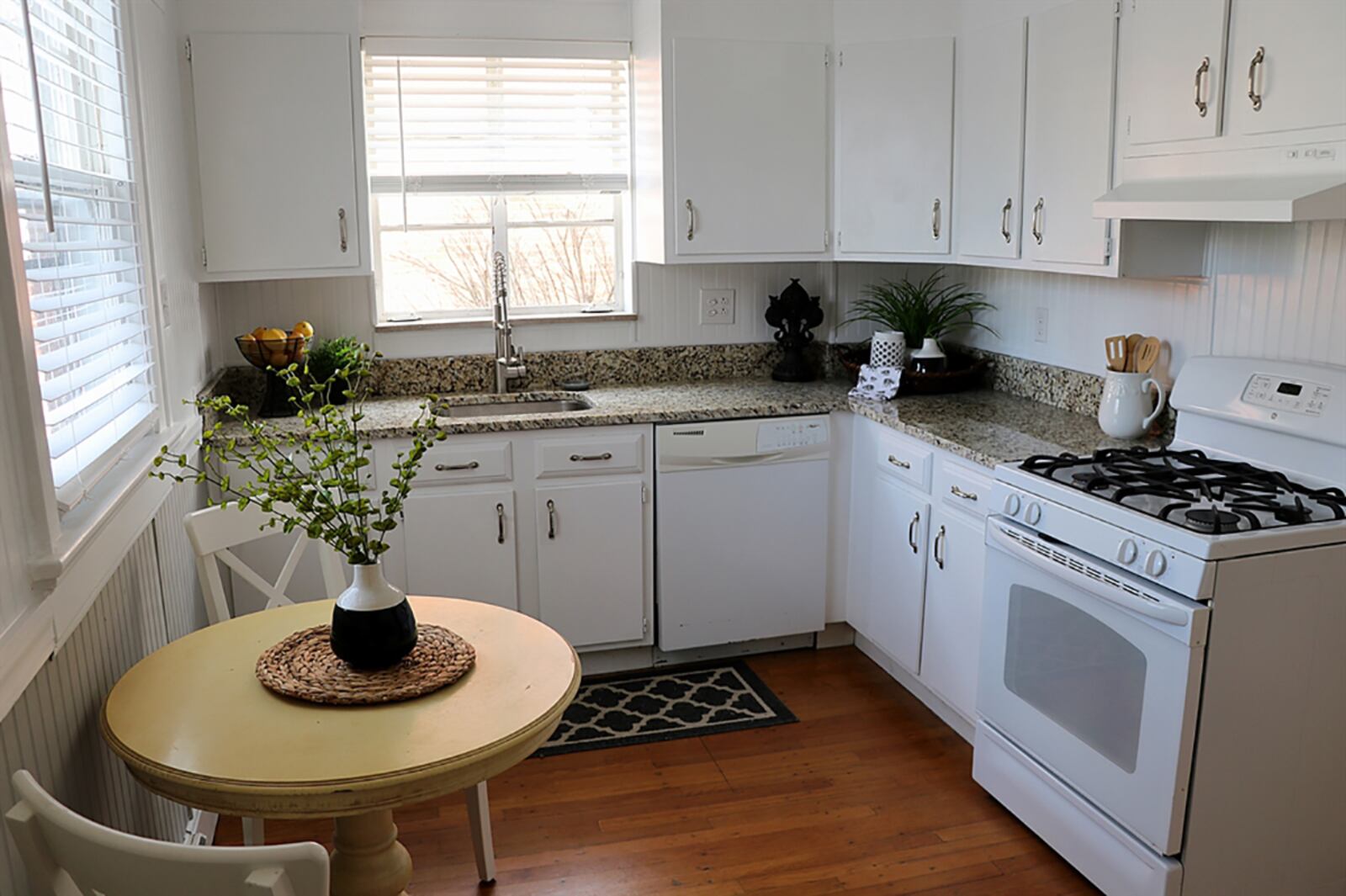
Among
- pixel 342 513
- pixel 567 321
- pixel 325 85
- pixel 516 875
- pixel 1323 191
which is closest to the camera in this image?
pixel 342 513

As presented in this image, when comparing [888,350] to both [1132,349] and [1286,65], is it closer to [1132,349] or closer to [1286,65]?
[1132,349]

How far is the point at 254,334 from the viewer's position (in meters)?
3.41

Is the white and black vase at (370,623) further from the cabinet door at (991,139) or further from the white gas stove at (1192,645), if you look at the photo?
the cabinet door at (991,139)

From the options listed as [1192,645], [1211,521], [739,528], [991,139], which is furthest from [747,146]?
[1192,645]

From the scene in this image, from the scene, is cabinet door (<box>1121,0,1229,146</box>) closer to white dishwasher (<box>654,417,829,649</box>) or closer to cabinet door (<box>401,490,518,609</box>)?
white dishwasher (<box>654,417,829,649</box>)

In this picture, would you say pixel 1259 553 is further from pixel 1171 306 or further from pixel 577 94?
pixel 577 94

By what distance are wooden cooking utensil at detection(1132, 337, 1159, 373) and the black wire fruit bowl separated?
246 centimetres

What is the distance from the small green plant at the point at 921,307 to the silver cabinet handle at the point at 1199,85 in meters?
1.37

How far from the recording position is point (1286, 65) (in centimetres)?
225

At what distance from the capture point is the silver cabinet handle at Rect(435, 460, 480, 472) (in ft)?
11.1

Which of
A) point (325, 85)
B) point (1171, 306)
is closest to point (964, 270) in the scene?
point (1171, 306)

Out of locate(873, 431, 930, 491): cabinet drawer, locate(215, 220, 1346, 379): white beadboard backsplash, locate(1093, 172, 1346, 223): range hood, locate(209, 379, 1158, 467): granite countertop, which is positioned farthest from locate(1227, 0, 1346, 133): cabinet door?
locate(873, 431, 930, 491): cabinet drawer

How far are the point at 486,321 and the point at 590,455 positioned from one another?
30.4 inches

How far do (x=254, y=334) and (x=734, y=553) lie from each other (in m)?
1.66
